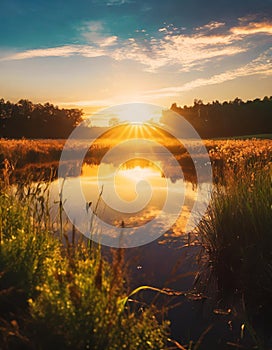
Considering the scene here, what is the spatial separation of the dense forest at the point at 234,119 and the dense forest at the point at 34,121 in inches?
1170

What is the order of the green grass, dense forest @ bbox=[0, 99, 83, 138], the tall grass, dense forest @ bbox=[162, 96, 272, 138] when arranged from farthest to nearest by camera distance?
dense forest @ bbox=[162, 96, 272, 138] < dense forest @ bbox=[0, 99, 83, 138] < the tall grass < the green grass

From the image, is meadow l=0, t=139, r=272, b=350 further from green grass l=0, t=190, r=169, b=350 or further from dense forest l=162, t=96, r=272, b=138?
dense forest l=162, t=96, r=272, b=138

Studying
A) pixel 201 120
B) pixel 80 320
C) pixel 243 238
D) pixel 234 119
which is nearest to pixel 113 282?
pixel 80 320

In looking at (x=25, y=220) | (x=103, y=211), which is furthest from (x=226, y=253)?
(x=103, y=211)

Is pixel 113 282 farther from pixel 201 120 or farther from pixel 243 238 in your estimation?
pixel 201 120

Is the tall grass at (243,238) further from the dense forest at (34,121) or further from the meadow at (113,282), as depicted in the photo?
the dense forest at (34,121)

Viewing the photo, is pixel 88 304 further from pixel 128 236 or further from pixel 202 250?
pixel 128 236

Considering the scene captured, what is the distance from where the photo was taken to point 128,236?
8.23 m

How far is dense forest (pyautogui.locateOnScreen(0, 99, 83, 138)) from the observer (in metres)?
80.4

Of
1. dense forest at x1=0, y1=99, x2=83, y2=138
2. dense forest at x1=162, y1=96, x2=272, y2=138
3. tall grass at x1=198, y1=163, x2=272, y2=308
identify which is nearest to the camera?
tall grass at x1=198, y1=163, x2=272, y2=308

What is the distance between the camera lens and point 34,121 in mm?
83625

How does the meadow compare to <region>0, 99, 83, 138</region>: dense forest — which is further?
<region>0, 99, 83, 138</region>: dense forest

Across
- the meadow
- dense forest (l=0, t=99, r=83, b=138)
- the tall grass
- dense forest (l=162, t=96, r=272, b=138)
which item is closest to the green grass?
the meadow

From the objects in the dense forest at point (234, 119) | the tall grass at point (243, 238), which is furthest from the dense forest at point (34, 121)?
the tall grass at point (243, 238)
